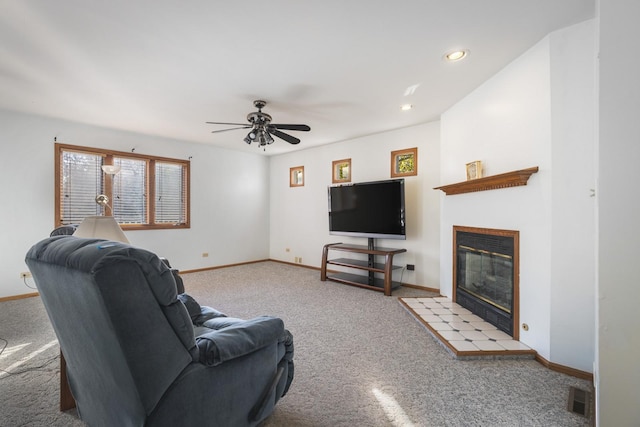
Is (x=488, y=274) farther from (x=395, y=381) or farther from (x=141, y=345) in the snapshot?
(x=141, y=345)

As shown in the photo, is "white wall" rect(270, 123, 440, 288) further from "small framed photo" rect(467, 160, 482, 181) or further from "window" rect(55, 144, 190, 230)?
"window" rect(55, 144, 190, 230)

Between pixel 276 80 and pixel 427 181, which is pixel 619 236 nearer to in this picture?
pixel 276 80

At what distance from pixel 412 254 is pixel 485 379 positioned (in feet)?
8.31

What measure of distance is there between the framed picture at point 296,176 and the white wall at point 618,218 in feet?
17.1

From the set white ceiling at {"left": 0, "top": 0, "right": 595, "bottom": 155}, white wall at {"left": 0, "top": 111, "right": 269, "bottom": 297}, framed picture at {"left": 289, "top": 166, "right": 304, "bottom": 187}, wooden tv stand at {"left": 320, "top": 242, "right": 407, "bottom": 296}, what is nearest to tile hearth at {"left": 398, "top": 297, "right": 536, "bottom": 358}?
wooden tv stand at {"left": 320, "top": 242, "right": 407, "bottom": 296}

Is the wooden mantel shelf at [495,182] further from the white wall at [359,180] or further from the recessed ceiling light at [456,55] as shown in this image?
the recessed ceiling light at [456,55]

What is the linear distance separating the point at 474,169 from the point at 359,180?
234cm

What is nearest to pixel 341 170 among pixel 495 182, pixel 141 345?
pixel 495 182

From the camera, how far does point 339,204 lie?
16.5ft

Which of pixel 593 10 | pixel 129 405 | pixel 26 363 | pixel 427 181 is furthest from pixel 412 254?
pixel 26 363

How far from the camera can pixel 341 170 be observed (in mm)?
5469

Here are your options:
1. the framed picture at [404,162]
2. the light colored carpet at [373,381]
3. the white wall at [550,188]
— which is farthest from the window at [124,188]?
the white wall at [550,188]

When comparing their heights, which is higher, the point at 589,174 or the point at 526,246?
the point at 589,174

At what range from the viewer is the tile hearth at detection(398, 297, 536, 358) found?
7.51ft
